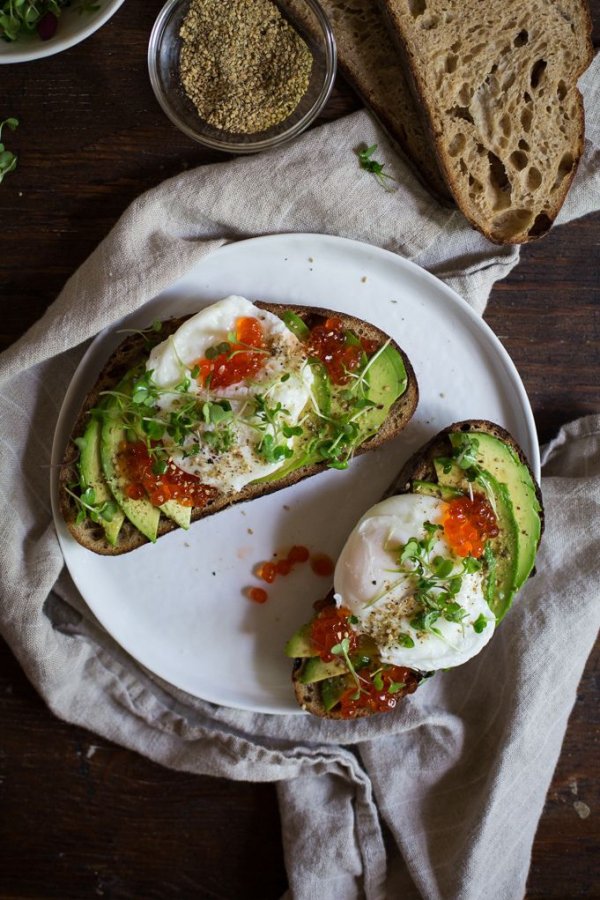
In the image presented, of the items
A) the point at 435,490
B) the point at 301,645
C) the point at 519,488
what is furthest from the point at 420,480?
the point at 301,645

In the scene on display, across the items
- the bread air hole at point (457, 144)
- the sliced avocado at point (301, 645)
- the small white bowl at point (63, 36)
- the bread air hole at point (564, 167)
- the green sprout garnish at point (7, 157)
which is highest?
the small white bowl at point (63, 36)

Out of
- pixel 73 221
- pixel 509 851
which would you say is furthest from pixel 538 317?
pixel 509 851

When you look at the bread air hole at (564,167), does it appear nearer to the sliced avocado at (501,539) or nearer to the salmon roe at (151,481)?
the sliced avocado at (501,539)

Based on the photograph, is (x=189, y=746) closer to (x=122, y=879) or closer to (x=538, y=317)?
(x=122, y=879)

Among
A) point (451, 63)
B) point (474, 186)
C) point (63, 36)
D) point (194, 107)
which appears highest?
point (63, 36)

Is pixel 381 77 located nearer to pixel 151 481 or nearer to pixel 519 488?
pixel 519 488

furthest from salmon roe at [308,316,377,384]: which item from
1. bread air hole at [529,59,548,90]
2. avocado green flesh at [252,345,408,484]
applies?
bread air hole at [529,59,548,90]

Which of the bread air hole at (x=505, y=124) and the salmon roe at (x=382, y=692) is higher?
the bread air hole at (x=505, y=124)

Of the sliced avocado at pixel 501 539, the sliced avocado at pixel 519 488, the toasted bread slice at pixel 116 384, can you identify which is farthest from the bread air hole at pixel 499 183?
the sliced avocado at pixel 501 539
